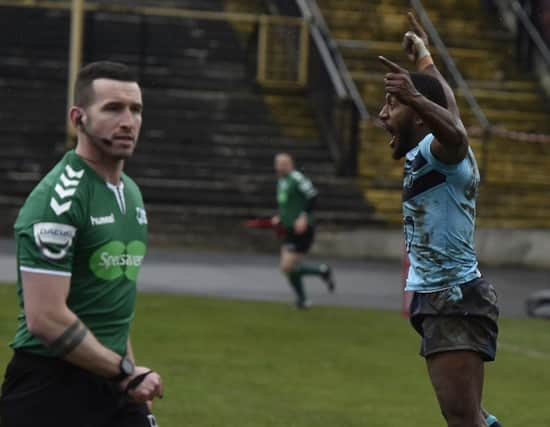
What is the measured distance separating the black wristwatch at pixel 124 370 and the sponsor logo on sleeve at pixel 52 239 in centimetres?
43

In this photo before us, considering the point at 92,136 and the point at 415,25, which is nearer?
the point at 92,136

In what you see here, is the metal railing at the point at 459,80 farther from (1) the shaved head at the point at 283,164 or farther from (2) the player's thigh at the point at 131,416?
(2) the player's thigh at the point at 131,416

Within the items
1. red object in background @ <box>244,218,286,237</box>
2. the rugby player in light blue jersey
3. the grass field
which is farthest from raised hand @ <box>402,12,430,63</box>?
red object in background @ <box>244,218,286,237</box>

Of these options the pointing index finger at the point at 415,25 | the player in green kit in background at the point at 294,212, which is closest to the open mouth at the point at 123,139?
the pointing index finger at the point at 415,25

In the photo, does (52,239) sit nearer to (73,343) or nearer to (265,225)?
(73,343)

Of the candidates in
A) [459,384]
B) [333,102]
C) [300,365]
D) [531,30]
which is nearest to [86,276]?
[459,384]

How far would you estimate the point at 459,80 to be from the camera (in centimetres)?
2922

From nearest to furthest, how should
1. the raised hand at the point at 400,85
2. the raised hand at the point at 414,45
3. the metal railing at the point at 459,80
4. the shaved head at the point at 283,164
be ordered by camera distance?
the raised hand at the point at 400,85 < the raised hand at the point at 414,45 < the shaved head at the point at 283,164 < the metal railing at the point at 459,80

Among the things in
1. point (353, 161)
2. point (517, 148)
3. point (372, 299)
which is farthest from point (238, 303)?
point (517, 148)

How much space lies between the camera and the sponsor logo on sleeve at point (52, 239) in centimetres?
497

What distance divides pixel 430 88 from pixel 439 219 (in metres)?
0.63

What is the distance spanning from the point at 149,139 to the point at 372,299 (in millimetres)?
8433

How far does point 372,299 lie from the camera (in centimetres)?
2000

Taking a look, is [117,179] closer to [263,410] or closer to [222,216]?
[263,410]
